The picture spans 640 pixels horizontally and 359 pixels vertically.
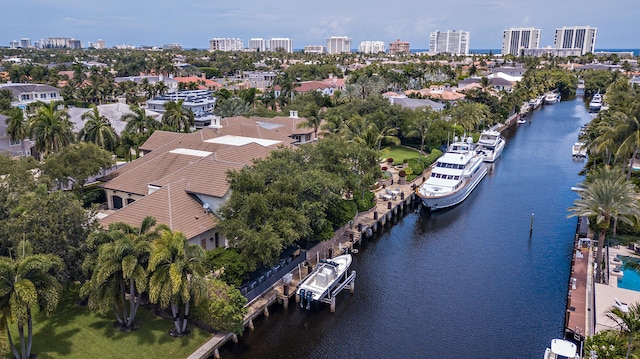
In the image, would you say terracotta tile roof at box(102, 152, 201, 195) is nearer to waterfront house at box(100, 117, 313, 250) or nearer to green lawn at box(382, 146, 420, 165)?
waterfront house at box(100, 117, 313, 250)

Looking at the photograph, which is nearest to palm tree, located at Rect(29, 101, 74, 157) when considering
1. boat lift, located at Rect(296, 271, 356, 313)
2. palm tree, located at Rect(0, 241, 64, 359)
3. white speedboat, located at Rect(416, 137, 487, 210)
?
palm tree, located at Rect(0, 241, 64, 359)

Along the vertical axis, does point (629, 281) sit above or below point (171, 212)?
below

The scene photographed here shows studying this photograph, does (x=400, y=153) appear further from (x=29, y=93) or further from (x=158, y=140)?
(x=29, y=93)

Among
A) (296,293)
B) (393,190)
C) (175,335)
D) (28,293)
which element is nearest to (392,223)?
(393,190)

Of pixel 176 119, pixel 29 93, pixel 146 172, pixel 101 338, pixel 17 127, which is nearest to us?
pixel 101 338

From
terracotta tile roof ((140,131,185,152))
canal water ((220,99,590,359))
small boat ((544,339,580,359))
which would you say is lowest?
canal water ((220,99,590,359))

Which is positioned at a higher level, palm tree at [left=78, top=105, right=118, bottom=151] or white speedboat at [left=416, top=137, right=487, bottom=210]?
palm tree at [left=78, top=105, right=118, bottom=151]

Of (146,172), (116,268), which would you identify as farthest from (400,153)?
(116,268)
